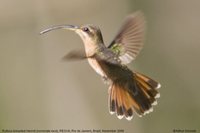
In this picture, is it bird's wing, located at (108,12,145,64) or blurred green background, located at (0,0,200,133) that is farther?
blurred green background, located at (0,0,200,133)

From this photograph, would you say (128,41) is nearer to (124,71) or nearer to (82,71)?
(124,71)

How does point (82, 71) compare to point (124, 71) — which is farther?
point (82, 71)

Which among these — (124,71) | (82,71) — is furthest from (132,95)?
(82,71)

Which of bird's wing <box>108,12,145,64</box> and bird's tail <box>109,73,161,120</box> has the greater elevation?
bird's wing <box>108,12,145,64</box>

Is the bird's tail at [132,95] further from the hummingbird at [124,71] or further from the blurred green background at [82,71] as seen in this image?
the blurred green background at [82,71]

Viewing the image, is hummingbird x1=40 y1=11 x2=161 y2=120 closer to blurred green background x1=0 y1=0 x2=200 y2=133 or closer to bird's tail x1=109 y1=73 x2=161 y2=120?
bird's tail x1=109 y1=73 x2=161 y2=120

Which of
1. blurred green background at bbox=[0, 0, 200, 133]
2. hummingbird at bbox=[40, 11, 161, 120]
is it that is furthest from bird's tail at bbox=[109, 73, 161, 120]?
blurred green background at bbox=[0, 0, 200, 133]

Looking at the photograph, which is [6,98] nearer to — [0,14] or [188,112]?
[0,14]
